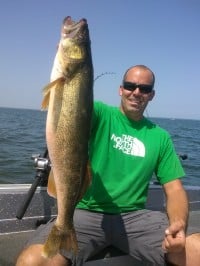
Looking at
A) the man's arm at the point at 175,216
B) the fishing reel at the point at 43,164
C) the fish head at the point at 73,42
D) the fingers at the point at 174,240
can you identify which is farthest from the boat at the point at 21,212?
the fish head at the point at 73,42

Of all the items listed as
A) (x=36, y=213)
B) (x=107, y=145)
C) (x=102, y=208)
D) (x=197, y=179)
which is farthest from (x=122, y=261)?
(x=197, y=179)

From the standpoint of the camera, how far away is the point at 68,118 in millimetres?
3035

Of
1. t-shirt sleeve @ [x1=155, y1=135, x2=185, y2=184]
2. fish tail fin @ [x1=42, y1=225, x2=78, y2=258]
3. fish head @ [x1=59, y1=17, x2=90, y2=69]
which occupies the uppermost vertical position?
fish head @ [x1=59, y1=17, x2=90, y2=69]

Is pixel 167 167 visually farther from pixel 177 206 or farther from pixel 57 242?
pixel 57 242

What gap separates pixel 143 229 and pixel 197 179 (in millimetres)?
12396

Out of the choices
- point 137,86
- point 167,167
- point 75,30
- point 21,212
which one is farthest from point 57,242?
point 137,86

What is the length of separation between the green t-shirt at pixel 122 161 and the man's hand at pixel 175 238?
0.60 meters

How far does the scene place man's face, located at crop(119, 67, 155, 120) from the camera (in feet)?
13.7

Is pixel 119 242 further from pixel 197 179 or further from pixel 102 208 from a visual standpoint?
pixel 197 179

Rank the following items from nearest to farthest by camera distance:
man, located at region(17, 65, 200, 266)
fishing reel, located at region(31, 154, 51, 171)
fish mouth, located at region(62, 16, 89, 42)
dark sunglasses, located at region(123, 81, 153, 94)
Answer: fish mouth, located at region(62, 16, 89, 42), man, located at region(17, 65, 200, 266), dark sunglasses, located at region(123, 81, 153, 94), fishing reel, located at region(31, 154, 51, 171)

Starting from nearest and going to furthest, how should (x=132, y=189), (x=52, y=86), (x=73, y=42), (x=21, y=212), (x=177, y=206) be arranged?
1. (x=52, y=86)
2. (x=73, y=42)
3. (x=177, y=206)
4. (x=132, y=189)
5. (x=21, y=212)

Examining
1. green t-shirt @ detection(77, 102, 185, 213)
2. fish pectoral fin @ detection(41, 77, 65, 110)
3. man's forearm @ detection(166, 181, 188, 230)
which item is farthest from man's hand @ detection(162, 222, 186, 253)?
fish pectoral fin @ detection(41, 77, 65, 110)

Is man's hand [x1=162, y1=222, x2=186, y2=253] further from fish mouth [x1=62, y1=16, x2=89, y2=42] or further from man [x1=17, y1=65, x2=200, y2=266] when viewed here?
fish mouth [x1=62, y1=16, x2=89, y2=42]

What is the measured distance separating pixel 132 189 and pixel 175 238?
694mm
